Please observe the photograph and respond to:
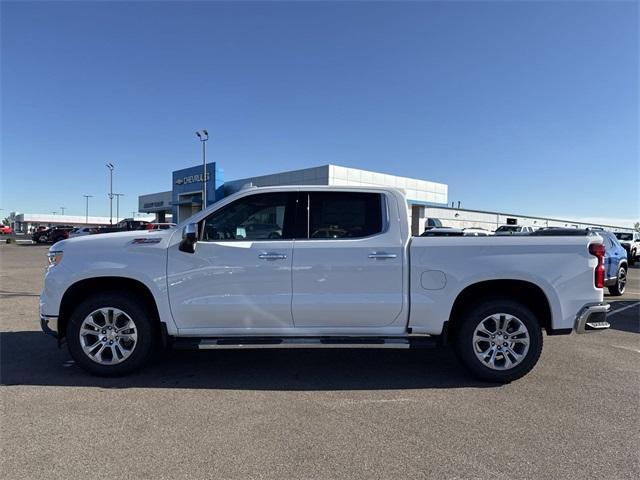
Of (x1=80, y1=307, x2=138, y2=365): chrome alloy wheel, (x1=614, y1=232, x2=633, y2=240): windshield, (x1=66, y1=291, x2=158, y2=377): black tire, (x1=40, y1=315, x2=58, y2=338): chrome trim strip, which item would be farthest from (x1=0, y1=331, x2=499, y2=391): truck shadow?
(x1=614, y1=232, x2=633, y2=240): windshield

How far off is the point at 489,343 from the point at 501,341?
122 mm

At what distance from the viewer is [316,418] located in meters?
3.85

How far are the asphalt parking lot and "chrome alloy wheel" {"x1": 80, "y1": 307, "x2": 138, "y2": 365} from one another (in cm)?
26

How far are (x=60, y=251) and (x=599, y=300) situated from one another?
5.72 m

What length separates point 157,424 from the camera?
146 inches

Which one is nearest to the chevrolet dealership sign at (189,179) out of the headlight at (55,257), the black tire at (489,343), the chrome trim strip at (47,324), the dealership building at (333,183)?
the dealership building at (333,183)

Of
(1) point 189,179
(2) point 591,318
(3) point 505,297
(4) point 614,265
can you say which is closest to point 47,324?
(3) point 505,297

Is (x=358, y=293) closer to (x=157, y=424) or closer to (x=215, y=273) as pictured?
(x=215, y=273)

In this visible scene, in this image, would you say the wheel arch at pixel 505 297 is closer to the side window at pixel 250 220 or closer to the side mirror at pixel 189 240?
the side window at pixel 250 220

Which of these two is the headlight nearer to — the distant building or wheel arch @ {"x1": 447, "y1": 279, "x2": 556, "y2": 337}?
wheel arch @ {"x1": 447, "y1": 279, "x2": 556, "y2": 337}

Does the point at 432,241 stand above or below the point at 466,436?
above

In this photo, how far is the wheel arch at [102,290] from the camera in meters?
4.84

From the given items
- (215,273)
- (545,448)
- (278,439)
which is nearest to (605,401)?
(545,448)

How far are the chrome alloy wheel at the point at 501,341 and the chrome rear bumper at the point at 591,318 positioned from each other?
0.56m
